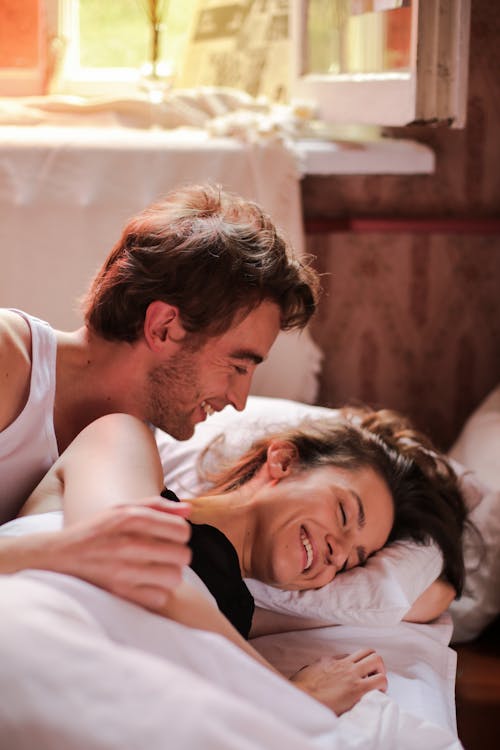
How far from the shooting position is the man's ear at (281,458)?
1.81m

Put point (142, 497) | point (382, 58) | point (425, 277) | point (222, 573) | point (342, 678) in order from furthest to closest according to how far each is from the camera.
Answer: point (425, 277), point (382, 58), point (222, 573), point (342, 678), point (142, 497)

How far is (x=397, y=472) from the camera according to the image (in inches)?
75.2

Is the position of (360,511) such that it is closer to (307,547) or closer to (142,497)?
(307,547)

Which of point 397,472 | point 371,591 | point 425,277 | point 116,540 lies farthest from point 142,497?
point 425,277

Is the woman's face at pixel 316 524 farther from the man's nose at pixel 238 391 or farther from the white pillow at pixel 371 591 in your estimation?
the man's nose at pixel 238 391

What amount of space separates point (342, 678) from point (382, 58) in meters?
1.56

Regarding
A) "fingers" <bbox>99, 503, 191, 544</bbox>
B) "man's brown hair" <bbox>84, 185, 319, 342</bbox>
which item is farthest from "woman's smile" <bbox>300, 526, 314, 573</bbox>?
"fingers" <bbox>99, 503, 191, 544</bbox>

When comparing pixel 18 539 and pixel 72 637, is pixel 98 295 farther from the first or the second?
pixel 72 637

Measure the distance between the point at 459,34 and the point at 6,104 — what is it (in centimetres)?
119

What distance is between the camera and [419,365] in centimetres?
286

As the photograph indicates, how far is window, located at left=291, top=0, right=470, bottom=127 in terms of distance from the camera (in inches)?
84.2

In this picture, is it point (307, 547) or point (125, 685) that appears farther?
point (307, 547)

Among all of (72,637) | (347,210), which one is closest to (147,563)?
(72,637)

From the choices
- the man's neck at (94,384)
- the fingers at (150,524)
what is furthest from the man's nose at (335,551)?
the fingers at (150,524)
